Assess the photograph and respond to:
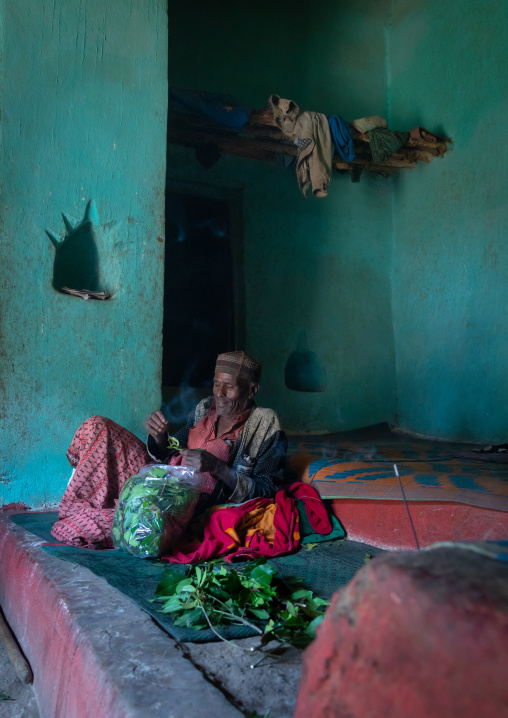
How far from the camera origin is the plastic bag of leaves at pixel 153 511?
2.63 meters

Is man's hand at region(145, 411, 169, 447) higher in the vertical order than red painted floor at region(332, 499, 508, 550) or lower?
higher

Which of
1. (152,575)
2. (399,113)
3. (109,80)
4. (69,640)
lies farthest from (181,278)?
(69,640)

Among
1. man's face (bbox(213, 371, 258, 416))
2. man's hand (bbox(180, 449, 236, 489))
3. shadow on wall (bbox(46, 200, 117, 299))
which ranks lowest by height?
man's hand (bbox(180, 449, 236, 489))

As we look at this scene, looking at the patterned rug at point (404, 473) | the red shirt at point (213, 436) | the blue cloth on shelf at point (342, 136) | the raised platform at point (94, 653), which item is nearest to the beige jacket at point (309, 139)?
the blue cloth on shelf at point (342, 136)

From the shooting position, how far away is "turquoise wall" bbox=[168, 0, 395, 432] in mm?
6160

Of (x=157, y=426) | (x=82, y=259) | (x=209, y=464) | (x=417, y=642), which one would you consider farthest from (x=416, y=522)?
(x=82, y=259)

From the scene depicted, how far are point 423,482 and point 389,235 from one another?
455cm

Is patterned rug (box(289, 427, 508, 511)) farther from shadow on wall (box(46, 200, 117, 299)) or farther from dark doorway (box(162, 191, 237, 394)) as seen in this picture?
shadow on wall (box(46, 200, 117, 299))

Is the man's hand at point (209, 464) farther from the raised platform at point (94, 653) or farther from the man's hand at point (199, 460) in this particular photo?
the raised platform at point (94, 653)

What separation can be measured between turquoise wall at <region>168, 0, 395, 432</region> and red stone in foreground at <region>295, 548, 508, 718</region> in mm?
5400

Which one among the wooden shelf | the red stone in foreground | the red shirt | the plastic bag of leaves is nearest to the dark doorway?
the wooden shelf

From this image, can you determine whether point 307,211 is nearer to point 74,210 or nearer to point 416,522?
point 74,210

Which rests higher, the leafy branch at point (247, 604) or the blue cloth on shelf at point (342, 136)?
the blue cloth on shelf at point (342, 136)

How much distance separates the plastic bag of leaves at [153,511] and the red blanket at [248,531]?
0.38 feet
